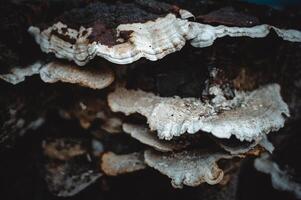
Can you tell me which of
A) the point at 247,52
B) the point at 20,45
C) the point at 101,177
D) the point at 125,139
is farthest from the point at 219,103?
the point at 20,45

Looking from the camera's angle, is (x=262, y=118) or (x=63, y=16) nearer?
(x=262, y=118)

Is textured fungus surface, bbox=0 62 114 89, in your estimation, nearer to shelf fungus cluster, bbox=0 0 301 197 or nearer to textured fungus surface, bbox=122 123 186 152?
shelf fungus cluster, bbox=0 0 301 197

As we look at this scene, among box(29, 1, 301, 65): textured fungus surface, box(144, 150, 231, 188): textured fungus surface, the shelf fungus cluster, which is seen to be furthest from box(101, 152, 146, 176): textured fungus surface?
box(29, 1, 301, 65): textured fungus surface

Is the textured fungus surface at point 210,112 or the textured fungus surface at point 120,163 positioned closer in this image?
the textured fungus surface at point 210,112

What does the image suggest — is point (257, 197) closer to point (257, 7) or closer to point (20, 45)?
point (257, 7)

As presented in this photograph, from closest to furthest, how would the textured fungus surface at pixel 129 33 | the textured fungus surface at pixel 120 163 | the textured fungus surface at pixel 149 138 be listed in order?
the textured fungus surface at pixel 129 33, the textured fungus surface at pixel 149 138, the textured fungus surface at pixel 120 163

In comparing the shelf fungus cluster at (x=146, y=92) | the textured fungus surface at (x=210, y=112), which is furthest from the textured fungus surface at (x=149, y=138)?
the textured fungus surface at (x=210, y=112)

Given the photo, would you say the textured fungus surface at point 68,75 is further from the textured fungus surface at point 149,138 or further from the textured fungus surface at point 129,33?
the textured fungus surface at point 149,138

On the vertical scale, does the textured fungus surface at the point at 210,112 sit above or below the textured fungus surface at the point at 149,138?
above
